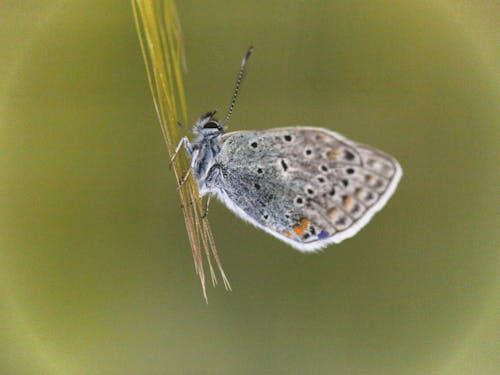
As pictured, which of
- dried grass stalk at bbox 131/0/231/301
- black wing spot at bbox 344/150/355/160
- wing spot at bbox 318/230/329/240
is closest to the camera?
dried grass stalk at bbox 131/0/231/301

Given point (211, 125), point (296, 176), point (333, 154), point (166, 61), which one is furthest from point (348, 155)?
point (166, 61)

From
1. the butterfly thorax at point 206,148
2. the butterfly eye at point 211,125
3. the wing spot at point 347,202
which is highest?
the butterfly eye at point 211,125

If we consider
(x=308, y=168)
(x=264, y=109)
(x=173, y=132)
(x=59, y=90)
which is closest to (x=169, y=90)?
(x=173, y=132)

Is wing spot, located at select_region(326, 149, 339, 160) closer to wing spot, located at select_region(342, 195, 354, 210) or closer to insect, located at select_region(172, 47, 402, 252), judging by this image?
insect, located at select_region(172, 47, 402, 252)

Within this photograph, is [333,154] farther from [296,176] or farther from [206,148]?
[206,148]

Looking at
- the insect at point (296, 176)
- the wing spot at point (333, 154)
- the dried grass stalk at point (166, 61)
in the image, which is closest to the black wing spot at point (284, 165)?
the insect at point (296, 176)

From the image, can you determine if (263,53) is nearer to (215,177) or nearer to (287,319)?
(215,177)

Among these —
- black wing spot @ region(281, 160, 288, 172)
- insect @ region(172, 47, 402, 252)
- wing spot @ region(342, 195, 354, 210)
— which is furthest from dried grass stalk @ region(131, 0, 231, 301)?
wing spot @ region(342, 195, 354, 210)

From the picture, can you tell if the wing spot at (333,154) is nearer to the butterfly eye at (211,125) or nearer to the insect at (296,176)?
the insect at (296,176)
